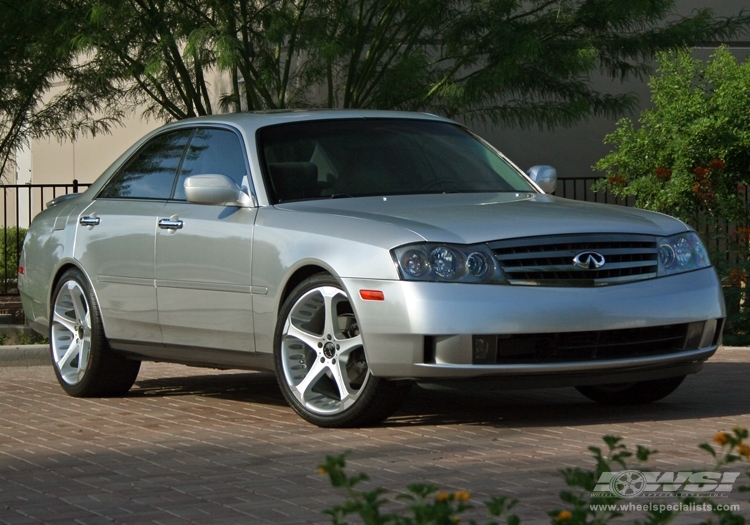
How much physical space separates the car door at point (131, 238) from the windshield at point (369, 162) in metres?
0.87

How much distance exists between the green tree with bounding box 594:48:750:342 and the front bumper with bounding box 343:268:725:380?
A: 7115 mm

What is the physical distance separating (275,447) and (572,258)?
165 centimetres

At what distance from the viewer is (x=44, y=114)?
15.3m

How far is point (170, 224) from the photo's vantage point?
7.94 metres

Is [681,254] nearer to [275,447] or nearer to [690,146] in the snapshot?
[275,447]

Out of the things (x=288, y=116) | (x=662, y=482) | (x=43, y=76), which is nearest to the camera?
(x=662, y=482)

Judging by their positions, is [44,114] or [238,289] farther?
[44,114]

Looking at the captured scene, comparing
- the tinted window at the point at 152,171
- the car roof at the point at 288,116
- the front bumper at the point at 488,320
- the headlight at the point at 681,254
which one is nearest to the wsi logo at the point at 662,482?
the front bumper at the point at 488,320

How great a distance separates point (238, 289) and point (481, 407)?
149cm

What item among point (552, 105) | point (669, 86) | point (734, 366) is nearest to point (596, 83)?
point (669, 86)

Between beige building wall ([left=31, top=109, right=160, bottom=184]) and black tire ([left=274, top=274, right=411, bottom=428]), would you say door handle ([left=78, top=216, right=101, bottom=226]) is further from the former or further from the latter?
beige building wall ([left=31, top=109, right=160, bottom=184])

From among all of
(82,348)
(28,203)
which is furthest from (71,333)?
(28,203)

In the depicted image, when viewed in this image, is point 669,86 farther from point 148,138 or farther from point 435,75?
point 148,138

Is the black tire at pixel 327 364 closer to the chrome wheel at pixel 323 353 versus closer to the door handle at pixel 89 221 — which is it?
the chrome wheel at pixel 323 353
